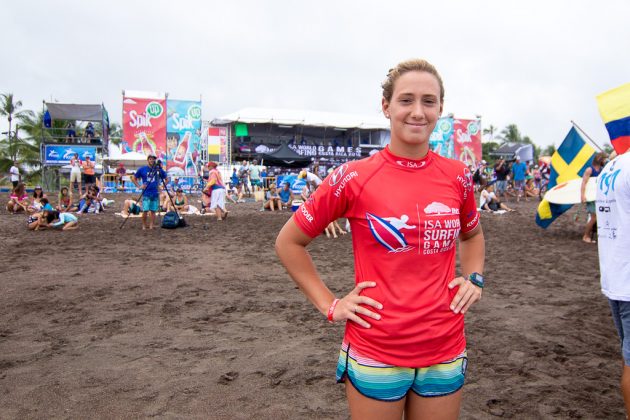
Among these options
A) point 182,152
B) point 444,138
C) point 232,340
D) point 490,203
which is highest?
point 444,138

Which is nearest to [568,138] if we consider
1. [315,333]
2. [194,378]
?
[315,333]

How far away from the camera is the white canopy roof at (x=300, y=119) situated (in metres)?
36.2

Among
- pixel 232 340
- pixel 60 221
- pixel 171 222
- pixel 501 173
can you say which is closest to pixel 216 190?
pixel 171 222

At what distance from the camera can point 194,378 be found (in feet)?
11.5

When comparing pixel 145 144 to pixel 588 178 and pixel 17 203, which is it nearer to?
pixel 17 203

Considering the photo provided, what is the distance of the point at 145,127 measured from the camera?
26922mm

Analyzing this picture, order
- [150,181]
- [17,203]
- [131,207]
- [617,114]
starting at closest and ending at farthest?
[617,114]
[150,181]
[131,207]
[17,203]

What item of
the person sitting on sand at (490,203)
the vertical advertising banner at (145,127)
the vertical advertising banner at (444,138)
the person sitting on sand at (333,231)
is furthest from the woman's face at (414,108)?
the vertical advertising banner at (444,138)

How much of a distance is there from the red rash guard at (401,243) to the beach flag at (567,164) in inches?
406

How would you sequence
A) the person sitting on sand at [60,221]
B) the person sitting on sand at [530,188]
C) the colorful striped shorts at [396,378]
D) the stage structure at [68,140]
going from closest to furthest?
1. the colorful striped shorts at [396,378]
2. the person sitting on sand at [60,221]
3. the person sitting on sand at [530,188]
4. the stage structure at [68,140]

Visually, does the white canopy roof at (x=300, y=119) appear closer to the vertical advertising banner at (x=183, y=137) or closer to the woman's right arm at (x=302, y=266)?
the vertical advertising banner at (x=183, y=137)

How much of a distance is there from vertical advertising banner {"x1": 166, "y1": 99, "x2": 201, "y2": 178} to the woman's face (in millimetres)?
26822

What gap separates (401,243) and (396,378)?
0.46 meters

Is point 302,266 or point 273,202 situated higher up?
point 302,266
